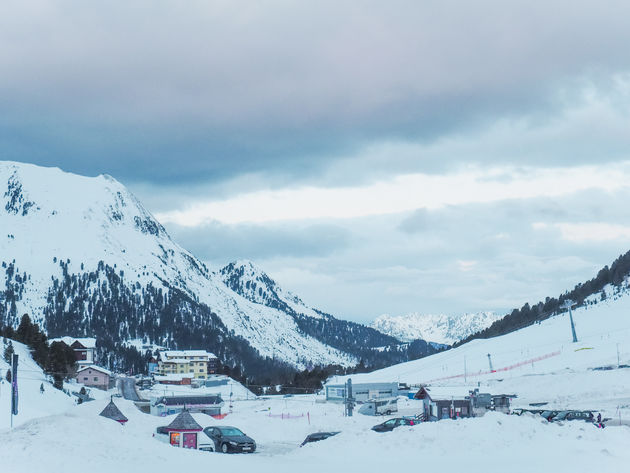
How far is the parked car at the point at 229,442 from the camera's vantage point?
3738 cm

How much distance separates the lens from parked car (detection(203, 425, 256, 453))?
37375 mm

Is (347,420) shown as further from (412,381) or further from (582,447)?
(412,381)

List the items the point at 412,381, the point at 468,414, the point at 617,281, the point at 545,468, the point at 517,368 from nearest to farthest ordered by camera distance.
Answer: the point at 545,468 → the point at 468,414 → the point at 517,368 → the point at 412,381 → the point at 617,281

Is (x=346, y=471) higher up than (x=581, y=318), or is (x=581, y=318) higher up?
(x=581, y=318)

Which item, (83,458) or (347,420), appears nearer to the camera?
(83,458)

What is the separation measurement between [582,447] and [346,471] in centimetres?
1052

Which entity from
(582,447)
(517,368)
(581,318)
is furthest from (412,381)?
(582,447)

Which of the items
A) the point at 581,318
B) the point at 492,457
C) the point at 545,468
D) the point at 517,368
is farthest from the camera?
the point at 581,318

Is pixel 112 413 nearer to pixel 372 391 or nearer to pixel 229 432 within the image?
pixel 229 432

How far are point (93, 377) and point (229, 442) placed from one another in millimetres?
105945

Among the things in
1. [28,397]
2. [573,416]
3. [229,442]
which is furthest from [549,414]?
[28,397]

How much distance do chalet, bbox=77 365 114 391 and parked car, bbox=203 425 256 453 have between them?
337 ft

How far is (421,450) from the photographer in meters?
29.2

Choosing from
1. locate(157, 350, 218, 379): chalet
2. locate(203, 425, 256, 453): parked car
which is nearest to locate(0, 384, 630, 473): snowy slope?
locate(203, 425, 256, 453): parked car
